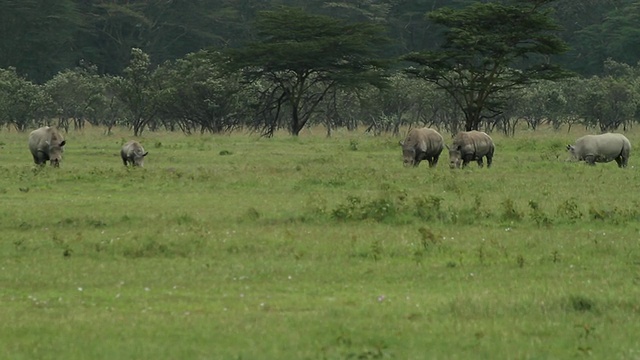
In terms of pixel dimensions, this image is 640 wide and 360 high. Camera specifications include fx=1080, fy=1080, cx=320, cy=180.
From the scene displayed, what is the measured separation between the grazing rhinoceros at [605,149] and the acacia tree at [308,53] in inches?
915

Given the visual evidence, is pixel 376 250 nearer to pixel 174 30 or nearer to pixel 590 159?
pixel 590 159

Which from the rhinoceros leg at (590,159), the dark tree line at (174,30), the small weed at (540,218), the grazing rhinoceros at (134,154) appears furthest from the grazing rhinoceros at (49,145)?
the dark tree line at (174,30)

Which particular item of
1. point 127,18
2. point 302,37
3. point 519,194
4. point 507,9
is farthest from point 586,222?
point 127,18

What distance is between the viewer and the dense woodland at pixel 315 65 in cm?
4988

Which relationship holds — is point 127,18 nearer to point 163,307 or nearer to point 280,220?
point 280,220

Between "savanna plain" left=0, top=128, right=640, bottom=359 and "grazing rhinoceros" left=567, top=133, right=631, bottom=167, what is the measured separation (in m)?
6.91

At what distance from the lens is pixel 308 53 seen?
55688 mm

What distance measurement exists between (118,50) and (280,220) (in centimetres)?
A: 6970

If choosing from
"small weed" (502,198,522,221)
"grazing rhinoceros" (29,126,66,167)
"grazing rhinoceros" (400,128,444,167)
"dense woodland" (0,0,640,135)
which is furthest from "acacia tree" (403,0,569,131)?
"small weed" (502,198,522,221)

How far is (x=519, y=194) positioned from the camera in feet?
78.1

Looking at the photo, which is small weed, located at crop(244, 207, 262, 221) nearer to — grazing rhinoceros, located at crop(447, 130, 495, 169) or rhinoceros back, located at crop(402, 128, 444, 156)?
rhinoceros back, located at crop(402, 128, 444, 156)

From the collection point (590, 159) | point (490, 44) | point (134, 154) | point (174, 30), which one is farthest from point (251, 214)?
point (174, 30)

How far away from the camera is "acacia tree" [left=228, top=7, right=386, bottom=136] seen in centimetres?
5584

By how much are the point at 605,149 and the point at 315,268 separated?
22.0m
